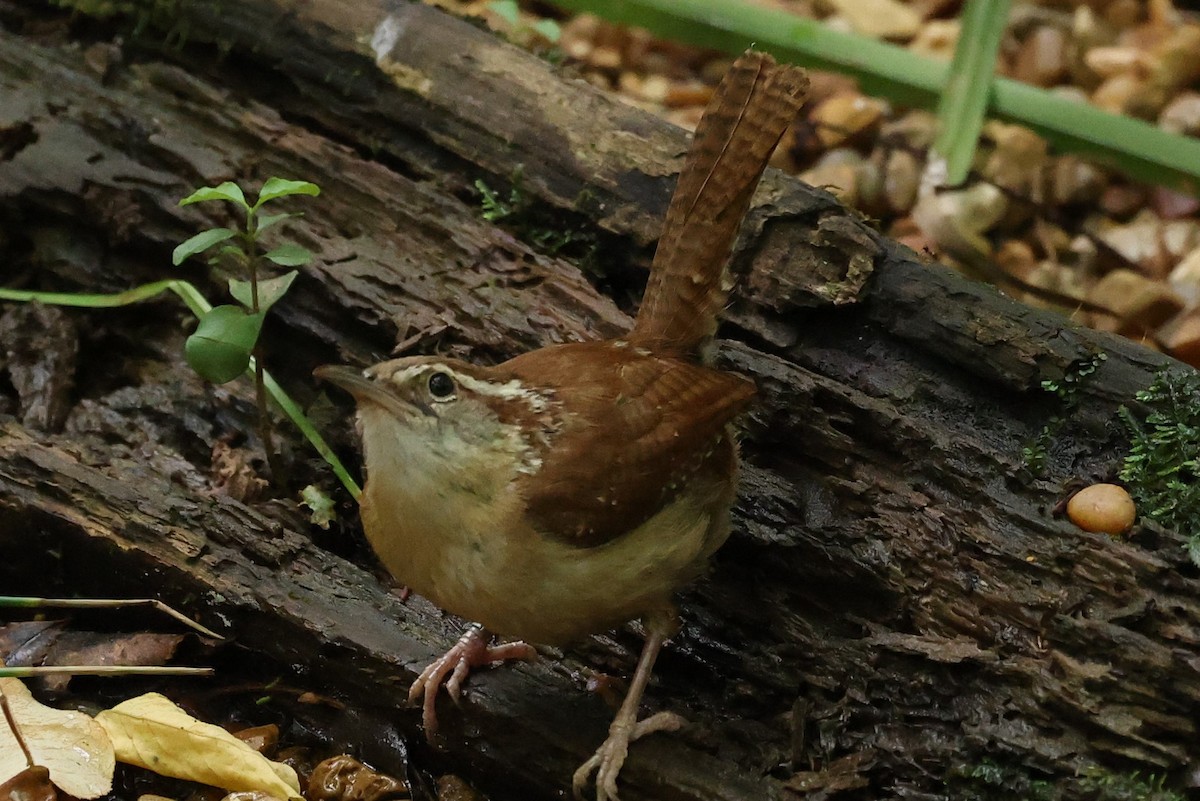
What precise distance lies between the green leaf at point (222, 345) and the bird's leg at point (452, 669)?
0.96 m

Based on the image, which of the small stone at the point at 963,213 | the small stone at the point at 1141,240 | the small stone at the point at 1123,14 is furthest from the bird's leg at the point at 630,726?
the small stone at the point at 1123,14

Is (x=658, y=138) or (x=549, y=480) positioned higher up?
(x=658, y=138)

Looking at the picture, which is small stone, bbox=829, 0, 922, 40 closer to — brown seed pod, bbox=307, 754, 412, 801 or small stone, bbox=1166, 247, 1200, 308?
small stone, bbox=1166, 247, 1200, 308

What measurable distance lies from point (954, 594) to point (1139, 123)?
2486 mm

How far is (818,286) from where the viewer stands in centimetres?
325

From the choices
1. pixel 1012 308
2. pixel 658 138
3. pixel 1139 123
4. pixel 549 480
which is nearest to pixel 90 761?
pixel 549 480

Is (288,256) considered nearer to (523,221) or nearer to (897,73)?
(523,221)

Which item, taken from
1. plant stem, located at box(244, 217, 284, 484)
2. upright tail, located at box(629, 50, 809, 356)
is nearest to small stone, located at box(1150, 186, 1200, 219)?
upright tail, located at box(629, 50, 809, 356)

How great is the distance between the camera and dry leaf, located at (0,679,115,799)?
2607mm

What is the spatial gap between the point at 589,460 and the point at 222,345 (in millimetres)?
1085

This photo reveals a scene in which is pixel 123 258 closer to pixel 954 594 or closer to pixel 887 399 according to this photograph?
pixel 887 399

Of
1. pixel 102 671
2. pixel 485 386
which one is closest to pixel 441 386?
pixel 485 386

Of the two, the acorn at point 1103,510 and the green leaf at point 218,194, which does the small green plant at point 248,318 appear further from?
the acorn at point 1103,510

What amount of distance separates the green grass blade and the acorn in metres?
1.85
